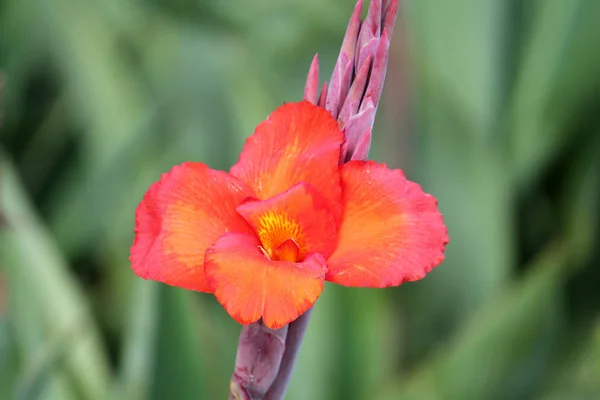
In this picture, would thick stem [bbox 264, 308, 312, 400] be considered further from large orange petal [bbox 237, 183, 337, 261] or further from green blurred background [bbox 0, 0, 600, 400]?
green blurred background [bbox 0, 0, 600, 400]

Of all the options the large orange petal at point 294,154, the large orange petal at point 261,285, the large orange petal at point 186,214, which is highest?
the large orange petal at point 294,154

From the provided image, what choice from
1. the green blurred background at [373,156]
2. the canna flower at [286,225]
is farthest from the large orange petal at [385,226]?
the green blurred background at [373,156]

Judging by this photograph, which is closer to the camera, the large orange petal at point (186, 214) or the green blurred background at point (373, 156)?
the large orange petal at point (186, 214)

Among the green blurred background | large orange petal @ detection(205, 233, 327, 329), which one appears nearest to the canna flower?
large orange petal @ detection(205, 233, 327, 329)

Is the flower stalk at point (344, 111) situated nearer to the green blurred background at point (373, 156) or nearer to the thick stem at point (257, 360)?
the thick stem at point (257, 360)

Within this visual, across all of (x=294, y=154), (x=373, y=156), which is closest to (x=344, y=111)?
(x=294, y=154)

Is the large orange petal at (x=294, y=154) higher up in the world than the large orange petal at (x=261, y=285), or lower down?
higher up
